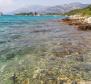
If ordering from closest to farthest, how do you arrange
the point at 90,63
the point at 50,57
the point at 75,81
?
the point at 75,81 < the point at 90,63 < the point at 50,57

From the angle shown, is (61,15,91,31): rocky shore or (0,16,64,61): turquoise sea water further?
(61,15,91,31): rocky shore

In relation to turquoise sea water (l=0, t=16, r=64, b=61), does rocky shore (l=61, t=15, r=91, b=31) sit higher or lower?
lower

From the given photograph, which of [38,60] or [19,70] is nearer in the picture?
[19,70]

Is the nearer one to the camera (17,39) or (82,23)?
(17,39)

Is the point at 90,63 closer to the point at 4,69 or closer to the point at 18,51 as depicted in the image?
the point at 4,69

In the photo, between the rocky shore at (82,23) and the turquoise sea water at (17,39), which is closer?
the turquoise sea water at (17,39)

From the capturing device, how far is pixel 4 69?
1628 centimetres

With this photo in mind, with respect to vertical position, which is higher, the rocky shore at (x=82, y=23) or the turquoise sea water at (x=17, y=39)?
the turquoise sea water at (x=17, y=39)

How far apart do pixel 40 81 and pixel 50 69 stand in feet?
8.25

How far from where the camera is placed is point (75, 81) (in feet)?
45.3

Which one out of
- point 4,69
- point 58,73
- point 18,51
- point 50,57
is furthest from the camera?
point 18,51

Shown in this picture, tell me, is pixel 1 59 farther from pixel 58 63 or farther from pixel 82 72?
pixel 82 72

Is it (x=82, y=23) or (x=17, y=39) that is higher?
(x=17, y=39)

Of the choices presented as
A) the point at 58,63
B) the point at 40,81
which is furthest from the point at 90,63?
the point at 40,81
